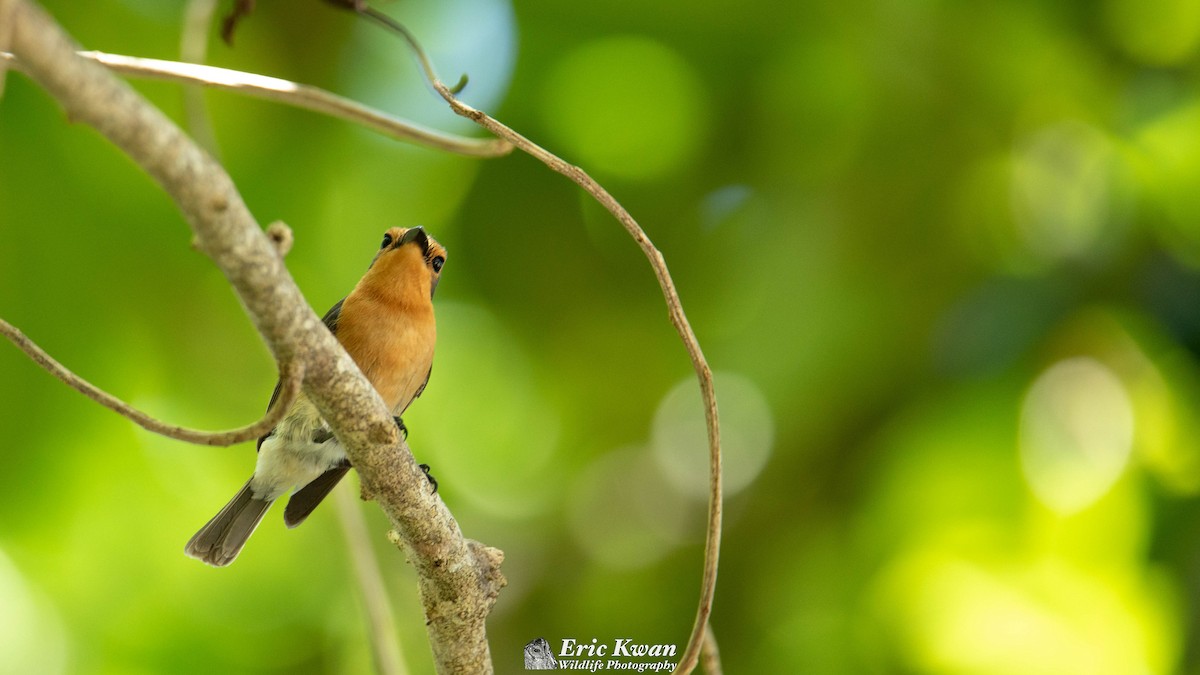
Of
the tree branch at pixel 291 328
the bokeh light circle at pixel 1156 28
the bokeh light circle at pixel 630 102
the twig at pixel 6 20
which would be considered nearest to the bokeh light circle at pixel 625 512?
the bokeh light circle at pixel 630 102

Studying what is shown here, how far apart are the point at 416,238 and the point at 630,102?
191cm

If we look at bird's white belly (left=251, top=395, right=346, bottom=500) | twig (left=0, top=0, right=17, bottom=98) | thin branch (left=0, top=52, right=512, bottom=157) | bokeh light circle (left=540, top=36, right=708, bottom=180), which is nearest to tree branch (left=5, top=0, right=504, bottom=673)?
twig (left=0, top=0, right=17, bottom=98)

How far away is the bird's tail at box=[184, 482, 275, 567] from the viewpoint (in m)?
2.73

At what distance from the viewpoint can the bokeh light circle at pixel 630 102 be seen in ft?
13.7

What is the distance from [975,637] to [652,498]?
1.38 meters

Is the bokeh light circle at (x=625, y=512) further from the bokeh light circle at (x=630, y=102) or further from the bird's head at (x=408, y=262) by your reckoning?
the bird's head at (x=408, y=262)

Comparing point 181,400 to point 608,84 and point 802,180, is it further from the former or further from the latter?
point 802,180

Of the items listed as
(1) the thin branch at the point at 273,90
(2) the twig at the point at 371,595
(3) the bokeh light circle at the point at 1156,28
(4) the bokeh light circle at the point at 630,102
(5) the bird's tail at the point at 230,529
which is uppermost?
(4) the bokeh light circle at the point at 630,102

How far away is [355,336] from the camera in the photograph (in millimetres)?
2527

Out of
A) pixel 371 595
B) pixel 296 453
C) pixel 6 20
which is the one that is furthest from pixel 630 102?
pixel 6 20

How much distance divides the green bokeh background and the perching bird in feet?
3.63

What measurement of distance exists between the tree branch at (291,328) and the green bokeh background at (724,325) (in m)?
2.13

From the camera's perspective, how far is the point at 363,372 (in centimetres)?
254

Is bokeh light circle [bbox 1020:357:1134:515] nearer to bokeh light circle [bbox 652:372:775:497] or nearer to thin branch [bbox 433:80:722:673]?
bokeh light circle [bbox 652:372:775:497]
